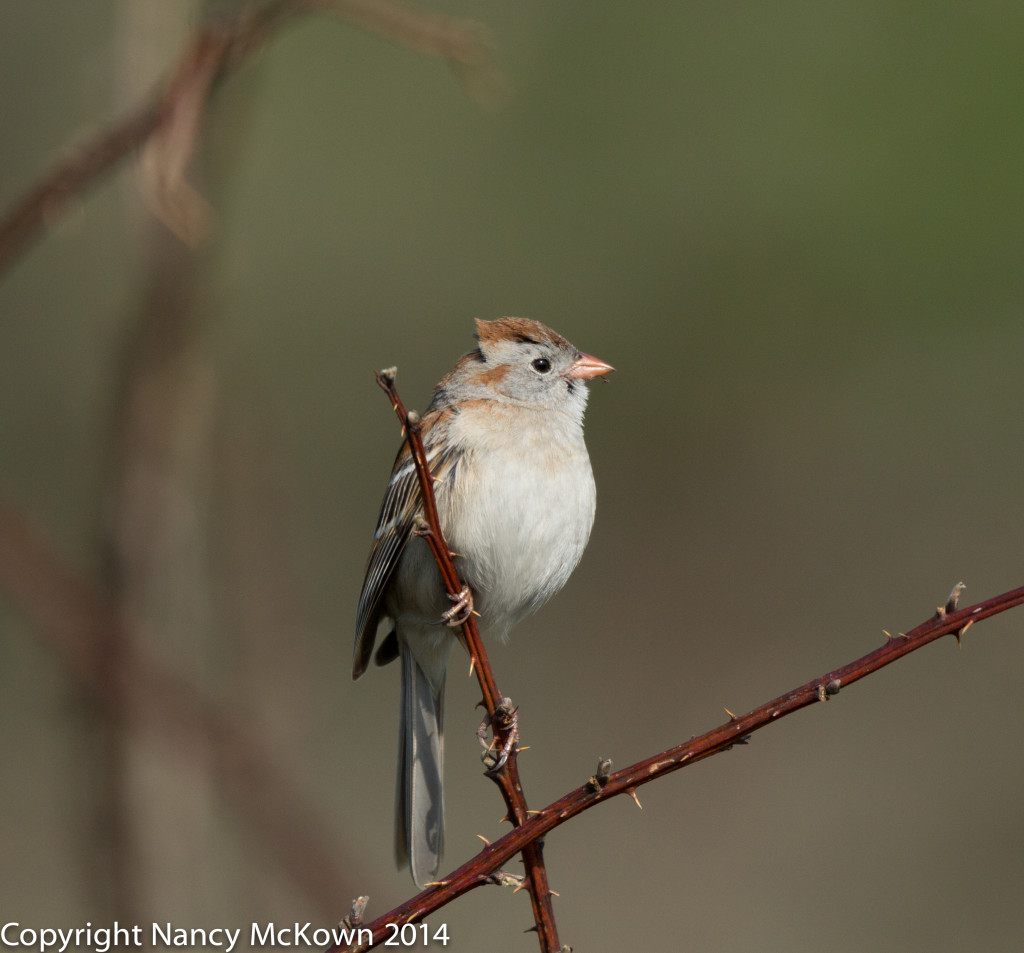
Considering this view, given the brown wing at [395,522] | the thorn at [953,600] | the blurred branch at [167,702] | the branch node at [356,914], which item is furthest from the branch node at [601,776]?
the blurred branch at [167,702]

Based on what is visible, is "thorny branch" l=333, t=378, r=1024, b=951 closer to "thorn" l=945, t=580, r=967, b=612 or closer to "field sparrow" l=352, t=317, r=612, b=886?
"thorn" l=945, t=580, r=967, b=612

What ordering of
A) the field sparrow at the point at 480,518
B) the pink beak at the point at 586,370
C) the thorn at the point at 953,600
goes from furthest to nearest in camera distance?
the pink beak at the point at 586,370, the field sparrow at the point at 480,518, the thorn at the point at 953,600

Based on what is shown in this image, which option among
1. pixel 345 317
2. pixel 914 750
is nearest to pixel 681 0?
pixel 345 317

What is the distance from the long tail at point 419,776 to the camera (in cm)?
317

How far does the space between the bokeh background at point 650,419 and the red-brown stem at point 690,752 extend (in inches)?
75.9

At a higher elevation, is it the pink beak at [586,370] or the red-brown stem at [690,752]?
the pink beak at [586,370]

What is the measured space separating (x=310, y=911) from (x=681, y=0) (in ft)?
20.1

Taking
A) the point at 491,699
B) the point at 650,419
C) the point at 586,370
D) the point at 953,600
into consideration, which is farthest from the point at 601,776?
the point at 650,419

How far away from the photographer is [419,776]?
10.9 ft

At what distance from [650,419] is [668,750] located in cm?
500

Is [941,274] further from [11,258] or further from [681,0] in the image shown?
[11,258]

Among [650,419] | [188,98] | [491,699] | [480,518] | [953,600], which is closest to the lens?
[953,600]

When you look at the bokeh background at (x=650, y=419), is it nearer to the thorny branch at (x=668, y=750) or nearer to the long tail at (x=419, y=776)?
the long tail at (x=419, y=776)

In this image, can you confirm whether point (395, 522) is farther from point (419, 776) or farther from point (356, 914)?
point (356, 914)
